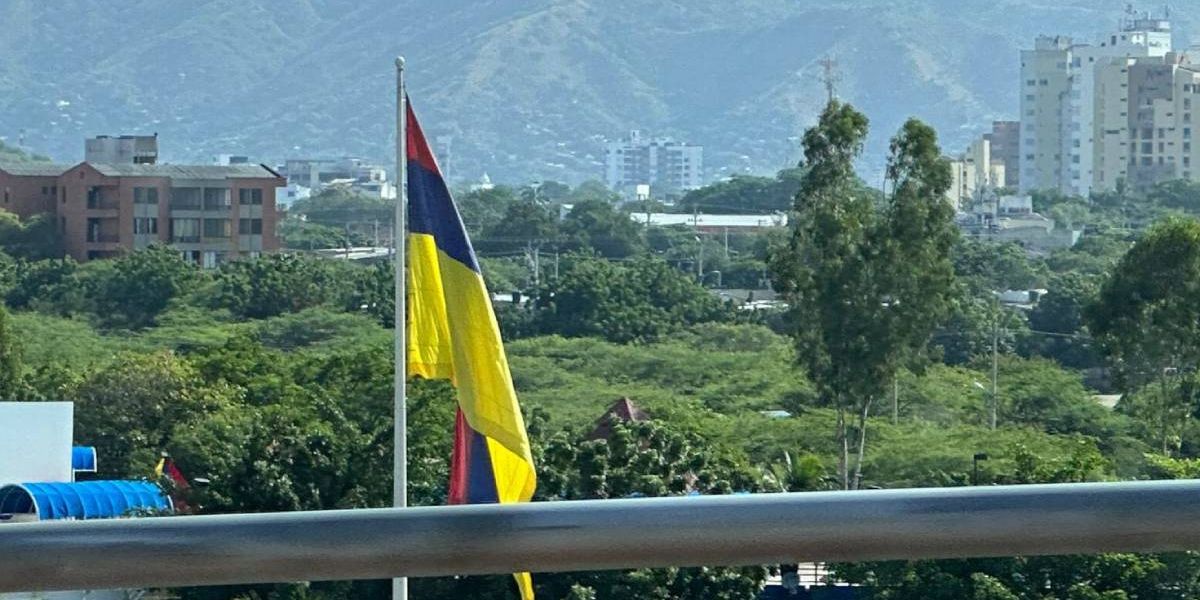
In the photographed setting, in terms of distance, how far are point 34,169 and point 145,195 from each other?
192 inches

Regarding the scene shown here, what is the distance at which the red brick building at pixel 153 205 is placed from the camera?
45062 mm

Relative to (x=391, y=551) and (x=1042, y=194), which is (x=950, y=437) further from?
(x=1042, y=194)

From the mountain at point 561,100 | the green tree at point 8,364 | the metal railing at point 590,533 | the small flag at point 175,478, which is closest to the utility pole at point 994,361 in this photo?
the small flag at point 175,478

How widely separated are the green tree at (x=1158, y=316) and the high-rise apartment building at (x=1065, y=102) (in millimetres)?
67142

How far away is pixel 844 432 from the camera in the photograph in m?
18.8

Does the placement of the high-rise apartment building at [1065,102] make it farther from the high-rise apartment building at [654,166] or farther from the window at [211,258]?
the high-rise apartment building at [654,166]

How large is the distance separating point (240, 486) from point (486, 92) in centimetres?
17803

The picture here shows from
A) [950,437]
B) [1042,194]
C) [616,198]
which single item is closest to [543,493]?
[950,437]

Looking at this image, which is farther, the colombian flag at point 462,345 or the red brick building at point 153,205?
the red brick building at point 153,205

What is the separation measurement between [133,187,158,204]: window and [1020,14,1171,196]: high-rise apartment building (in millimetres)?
48866

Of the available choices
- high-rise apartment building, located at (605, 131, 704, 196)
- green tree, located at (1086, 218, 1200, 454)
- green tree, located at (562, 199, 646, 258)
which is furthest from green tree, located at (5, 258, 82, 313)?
high-rise apartment building, located at (605, 131, 704, 196)

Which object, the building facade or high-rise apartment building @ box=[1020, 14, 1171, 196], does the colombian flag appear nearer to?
the building facade

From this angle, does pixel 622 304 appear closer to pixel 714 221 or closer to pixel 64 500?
pixel 64 500

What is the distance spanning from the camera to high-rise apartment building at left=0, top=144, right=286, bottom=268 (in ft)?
148
